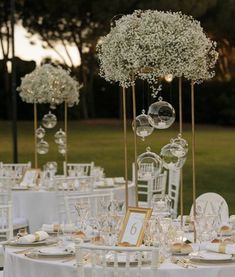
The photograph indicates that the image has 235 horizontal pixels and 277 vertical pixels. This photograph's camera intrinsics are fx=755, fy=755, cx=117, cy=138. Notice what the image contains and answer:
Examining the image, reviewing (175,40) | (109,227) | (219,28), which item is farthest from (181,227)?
(219,28)

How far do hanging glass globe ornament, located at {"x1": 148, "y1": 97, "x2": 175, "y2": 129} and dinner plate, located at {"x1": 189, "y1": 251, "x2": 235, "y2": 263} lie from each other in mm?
821

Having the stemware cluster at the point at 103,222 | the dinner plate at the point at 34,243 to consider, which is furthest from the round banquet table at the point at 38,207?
the dinner plate at the point at 34,243

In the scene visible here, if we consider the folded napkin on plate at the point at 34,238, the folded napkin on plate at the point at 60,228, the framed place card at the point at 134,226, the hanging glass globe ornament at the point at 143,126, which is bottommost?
the folded napkin on plate at the point at 34,238

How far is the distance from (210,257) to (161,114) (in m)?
0.94

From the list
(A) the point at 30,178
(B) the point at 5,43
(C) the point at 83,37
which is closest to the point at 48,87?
(A) the point at 30,178

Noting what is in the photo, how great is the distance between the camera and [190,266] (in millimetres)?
4059

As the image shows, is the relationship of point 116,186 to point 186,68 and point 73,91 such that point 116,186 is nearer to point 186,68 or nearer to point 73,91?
point 73,91

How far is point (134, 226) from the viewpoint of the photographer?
440 cm

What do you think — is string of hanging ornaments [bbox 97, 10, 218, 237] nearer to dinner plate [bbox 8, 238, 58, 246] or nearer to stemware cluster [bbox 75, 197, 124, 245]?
stemware cluster [bbox 75, 197, 124, 245]

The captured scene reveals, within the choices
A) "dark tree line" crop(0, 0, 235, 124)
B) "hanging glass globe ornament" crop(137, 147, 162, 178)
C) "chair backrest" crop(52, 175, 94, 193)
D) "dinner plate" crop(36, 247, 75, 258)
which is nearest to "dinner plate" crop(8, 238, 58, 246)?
"dinner plate" crop(36, 247, 75, 258)

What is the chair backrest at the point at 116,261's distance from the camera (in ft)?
12.0

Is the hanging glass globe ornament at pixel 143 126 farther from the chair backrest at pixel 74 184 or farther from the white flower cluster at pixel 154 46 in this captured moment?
the chair backrest at pixel 74 184

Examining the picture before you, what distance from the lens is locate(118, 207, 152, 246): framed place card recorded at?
4.34 meters

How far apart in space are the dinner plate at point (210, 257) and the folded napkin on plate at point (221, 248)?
1.3 inches
